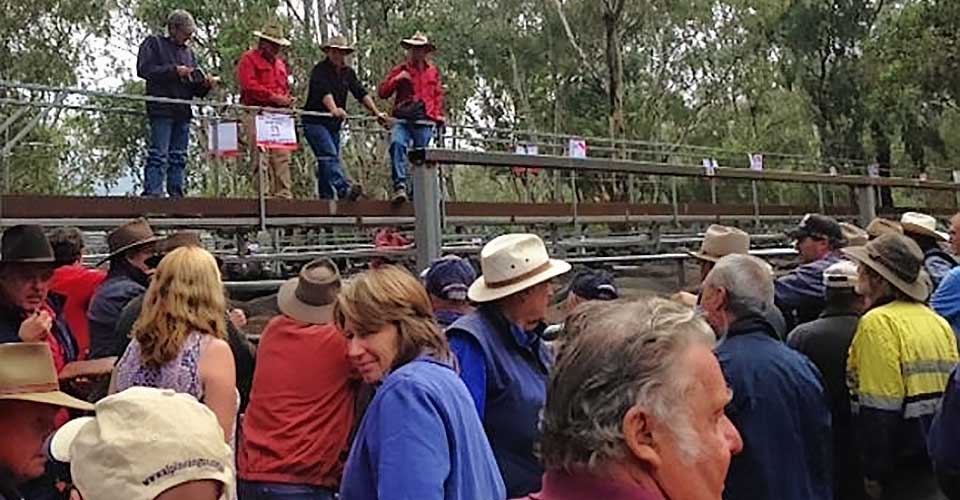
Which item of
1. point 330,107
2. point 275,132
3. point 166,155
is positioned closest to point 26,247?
point 166,155

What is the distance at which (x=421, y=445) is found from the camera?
283 centimetres

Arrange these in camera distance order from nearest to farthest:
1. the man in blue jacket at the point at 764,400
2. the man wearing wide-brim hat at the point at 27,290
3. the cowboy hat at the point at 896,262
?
the man in blue jacket at the point at 764,400 < the man wearing wide-brim hat at the point at 27,290 < the cowboy hat at the point at 896,262

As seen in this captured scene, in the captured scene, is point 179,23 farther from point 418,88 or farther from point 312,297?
point 312,297

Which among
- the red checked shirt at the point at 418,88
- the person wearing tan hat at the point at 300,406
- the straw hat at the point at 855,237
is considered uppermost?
the red checked shirt at the point at 418,88

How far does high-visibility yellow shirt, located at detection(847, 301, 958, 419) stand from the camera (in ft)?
14.9

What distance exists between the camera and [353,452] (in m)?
3.03

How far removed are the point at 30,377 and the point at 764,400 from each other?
231cm

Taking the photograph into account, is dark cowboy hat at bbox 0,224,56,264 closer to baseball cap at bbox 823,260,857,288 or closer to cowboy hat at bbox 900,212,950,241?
baseball cap at bbox 823,260,857,288

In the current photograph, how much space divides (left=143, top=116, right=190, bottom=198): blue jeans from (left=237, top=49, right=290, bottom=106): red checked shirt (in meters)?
1.22

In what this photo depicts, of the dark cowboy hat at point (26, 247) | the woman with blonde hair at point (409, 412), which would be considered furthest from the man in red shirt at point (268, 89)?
the woman with blonde hair at point (409, 412)

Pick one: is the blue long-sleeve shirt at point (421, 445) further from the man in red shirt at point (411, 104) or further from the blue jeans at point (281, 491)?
the man in red shirt at point (411, 104)

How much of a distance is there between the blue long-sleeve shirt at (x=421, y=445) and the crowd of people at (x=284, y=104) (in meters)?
7.55

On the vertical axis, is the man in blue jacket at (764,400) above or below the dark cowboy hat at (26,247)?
below

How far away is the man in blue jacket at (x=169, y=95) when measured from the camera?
9914 mm
